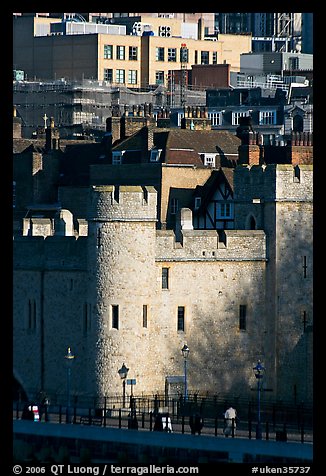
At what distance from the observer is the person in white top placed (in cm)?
6539

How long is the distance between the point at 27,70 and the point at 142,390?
72.0 metres

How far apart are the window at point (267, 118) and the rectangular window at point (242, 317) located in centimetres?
4745

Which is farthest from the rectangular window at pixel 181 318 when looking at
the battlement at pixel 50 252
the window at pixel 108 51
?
the window at pixel 108 51

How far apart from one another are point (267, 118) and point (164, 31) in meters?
31.4

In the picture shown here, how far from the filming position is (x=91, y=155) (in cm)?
10312

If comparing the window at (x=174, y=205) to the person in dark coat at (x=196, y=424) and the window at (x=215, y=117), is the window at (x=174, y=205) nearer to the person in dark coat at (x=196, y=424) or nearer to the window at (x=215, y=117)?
the person in dark coat at (x=196, y=424)

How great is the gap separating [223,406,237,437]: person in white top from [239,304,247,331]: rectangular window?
5053mm

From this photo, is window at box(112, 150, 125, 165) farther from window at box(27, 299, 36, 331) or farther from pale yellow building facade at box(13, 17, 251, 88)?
pale yellow building facade at box(13, 17, 251, 88)

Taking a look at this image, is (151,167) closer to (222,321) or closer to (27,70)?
(222,321)

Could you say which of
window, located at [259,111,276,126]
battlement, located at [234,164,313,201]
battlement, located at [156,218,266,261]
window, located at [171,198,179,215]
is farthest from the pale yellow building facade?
battlement, located at [156,218,266,261]

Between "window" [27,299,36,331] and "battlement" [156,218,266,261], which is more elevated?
"battlement" [156,218,266,261]

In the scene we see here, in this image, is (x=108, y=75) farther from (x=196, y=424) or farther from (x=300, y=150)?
(x=196, y=424)
